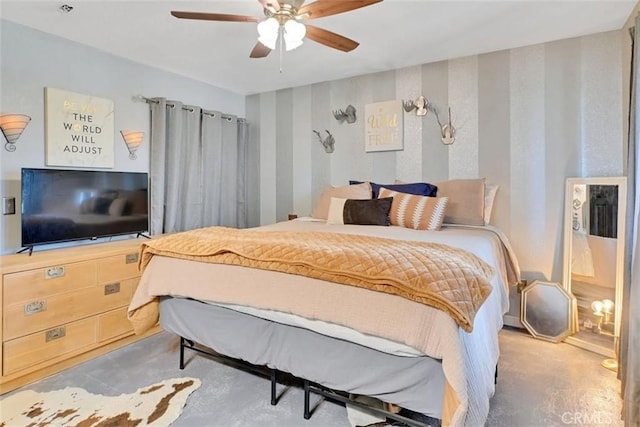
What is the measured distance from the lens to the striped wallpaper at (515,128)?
8.46 ft

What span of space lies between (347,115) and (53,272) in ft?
9.63

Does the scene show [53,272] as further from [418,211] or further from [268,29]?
Answer: [418,211]

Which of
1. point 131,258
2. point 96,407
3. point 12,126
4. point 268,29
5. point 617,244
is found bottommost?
point 96,407

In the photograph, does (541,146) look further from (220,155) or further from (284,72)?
(220,155)

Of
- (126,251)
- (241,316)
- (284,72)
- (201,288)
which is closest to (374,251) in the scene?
(241,316)

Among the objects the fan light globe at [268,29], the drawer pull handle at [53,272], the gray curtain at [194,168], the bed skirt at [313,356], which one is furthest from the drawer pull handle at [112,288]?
the fan light globe at [268,29]

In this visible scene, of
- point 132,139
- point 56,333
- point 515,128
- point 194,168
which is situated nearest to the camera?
point 56,333

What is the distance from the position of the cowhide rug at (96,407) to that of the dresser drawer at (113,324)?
0.48m

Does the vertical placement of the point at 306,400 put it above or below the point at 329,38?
below

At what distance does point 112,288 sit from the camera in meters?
2.47

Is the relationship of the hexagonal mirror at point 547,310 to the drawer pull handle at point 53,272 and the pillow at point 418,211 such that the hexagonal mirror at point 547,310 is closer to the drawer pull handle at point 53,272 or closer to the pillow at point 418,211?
the pillow at point 418,211

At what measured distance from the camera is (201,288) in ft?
5.91

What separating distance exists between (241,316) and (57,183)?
5.72 feet

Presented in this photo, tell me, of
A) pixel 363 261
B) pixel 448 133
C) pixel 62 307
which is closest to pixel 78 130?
pixel 62 307
